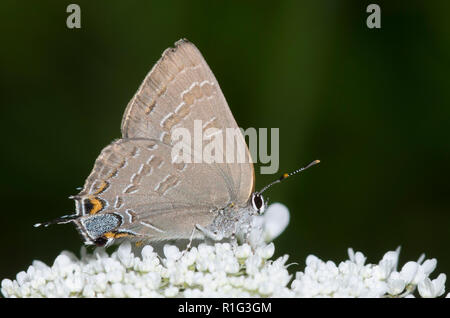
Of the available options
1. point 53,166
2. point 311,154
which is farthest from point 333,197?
point 53,166

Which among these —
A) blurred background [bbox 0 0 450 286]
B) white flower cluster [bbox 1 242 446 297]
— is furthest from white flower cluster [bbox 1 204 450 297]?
blurred background [bbox 0 0 450 286]

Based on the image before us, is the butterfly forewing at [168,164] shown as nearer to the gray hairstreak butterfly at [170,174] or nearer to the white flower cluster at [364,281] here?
the gray hairstreak butterfly at [170,174]

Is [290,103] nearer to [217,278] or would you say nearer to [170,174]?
[170,174]

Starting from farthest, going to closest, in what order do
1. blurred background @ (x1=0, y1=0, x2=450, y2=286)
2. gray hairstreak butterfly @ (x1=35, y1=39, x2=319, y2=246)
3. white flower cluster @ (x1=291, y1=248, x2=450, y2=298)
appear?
blurred background @ (x1=0, y1=0, x2=450, y2=286), gray hairstreak butterfly @ (x1=35, y1=39, x2=319, y2=246), white flower cluster @ (x1=291, y1=248, x2=450, y2=298)

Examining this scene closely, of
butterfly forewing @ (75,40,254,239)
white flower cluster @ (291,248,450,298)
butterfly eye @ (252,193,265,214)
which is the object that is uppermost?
butterfly forewing @ (75,40,254,239)

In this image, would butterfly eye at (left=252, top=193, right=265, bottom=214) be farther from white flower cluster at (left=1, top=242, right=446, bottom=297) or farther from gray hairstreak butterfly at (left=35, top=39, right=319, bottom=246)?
white flower cluster at (left=1, top=242, right=446, bottom=297)

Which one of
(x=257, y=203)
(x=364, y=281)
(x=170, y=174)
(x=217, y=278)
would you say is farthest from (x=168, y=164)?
(x=364, y=281)

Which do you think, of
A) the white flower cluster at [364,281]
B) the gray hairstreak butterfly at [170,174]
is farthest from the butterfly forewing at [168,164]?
the white flower cluster at [364,281]
